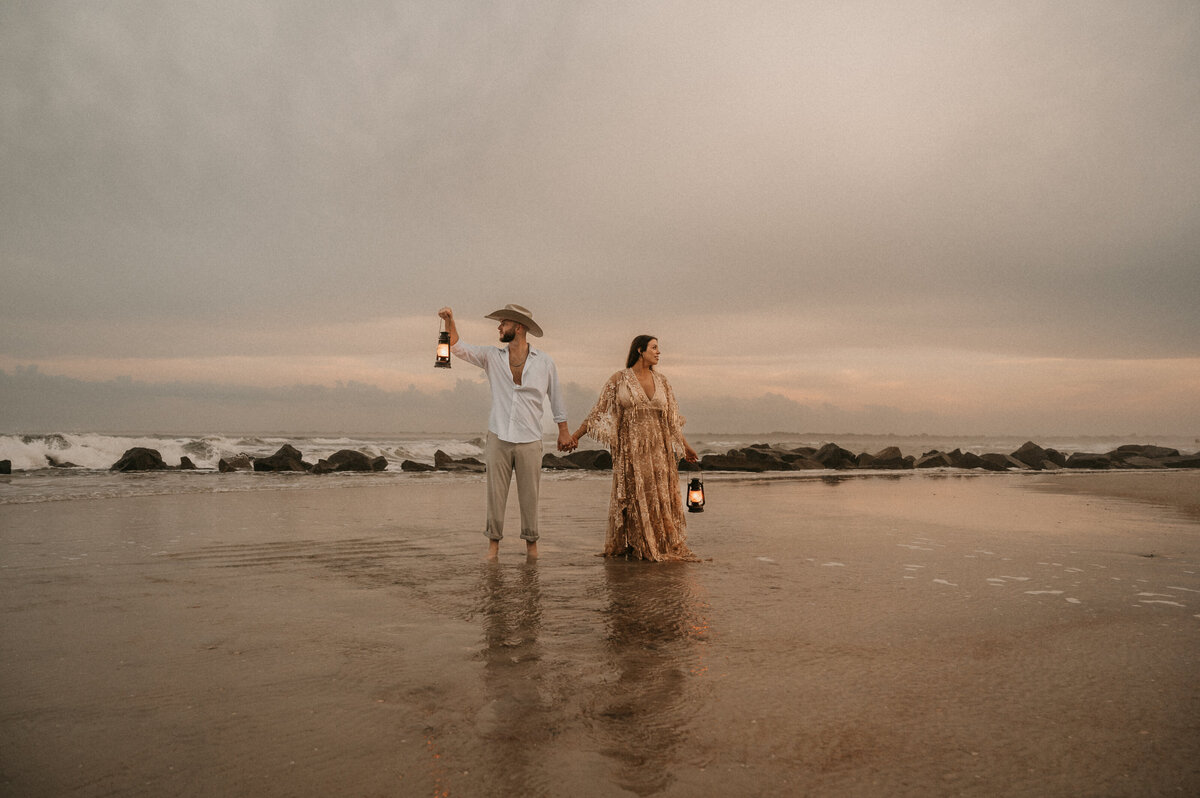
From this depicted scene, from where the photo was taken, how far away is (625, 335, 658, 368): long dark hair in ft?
25.8

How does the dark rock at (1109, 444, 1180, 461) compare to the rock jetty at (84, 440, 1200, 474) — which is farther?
the dark rock at (1109, 444, 1180, 461)

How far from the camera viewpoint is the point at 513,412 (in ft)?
24.0

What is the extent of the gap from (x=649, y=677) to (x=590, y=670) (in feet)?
1.02

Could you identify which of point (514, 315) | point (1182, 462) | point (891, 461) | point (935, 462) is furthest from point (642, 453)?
point (1182, 462)

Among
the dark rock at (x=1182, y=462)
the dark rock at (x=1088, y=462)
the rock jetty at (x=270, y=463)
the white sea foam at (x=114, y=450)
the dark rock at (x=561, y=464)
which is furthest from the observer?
the dark rock at (x=1088, y=462)

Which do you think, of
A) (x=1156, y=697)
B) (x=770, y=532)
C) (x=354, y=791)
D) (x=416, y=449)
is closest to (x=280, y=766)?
(x=354, y=791)

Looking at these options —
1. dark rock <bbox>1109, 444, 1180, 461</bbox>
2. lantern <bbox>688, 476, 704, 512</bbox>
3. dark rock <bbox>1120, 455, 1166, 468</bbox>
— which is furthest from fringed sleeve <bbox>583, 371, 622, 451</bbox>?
dark rock <bbox>1109, 444, 1180, 461</bbox>

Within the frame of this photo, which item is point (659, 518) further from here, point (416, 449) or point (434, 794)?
point (416, 449)

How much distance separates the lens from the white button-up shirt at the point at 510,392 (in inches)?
287

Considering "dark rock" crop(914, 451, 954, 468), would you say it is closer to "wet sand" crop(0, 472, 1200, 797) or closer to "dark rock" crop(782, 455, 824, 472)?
"dark rock" crop(782, 455, 824, 472)

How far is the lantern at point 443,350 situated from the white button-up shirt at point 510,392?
0.16 meters

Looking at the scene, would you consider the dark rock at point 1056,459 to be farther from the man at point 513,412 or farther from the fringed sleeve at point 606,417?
the man at point 513,412

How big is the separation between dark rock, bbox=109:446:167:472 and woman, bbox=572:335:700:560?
17746 millimetres

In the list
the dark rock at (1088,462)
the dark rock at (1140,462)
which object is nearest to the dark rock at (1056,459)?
the dark rock at (1088,462)
